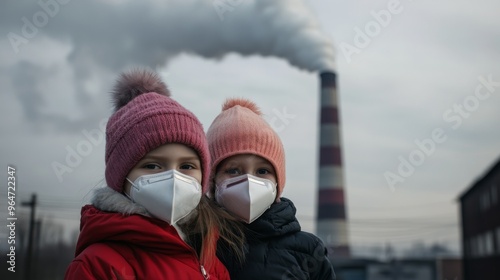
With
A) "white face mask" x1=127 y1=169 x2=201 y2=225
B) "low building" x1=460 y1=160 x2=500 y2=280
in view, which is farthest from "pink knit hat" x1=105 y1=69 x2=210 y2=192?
"low building" x1=460 y1=160 x2=500 y2=280

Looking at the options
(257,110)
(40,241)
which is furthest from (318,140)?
(257,110)

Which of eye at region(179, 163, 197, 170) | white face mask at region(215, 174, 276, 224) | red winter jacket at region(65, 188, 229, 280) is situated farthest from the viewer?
white face mask at region(215, 174, 276, 224)

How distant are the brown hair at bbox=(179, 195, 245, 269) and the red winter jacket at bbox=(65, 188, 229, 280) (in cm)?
11

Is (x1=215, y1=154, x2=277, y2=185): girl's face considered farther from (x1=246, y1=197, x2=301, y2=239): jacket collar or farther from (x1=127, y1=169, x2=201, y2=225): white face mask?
(x1=127, y1=169, x2=201, y2=225): white face mask

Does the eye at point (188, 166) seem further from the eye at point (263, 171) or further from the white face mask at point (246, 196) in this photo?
the eye at point (263, 171)

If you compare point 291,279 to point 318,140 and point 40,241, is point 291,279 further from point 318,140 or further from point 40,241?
point 318,140

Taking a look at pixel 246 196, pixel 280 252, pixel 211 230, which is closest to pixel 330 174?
pixel 280 252

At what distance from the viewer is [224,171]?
276 centimetres

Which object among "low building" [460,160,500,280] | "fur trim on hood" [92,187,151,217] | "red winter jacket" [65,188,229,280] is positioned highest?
"low building" [460,160,500,280]

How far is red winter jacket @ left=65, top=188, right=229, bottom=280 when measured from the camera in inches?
80.8

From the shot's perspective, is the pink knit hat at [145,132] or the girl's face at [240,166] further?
the girl's face at [240,166]

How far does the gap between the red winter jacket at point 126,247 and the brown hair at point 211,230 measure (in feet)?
0.36

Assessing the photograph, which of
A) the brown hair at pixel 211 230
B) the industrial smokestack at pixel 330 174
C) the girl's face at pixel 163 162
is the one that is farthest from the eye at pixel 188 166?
the industrial smokestack at pixel 330 174

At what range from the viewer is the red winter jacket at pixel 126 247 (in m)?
2.05
